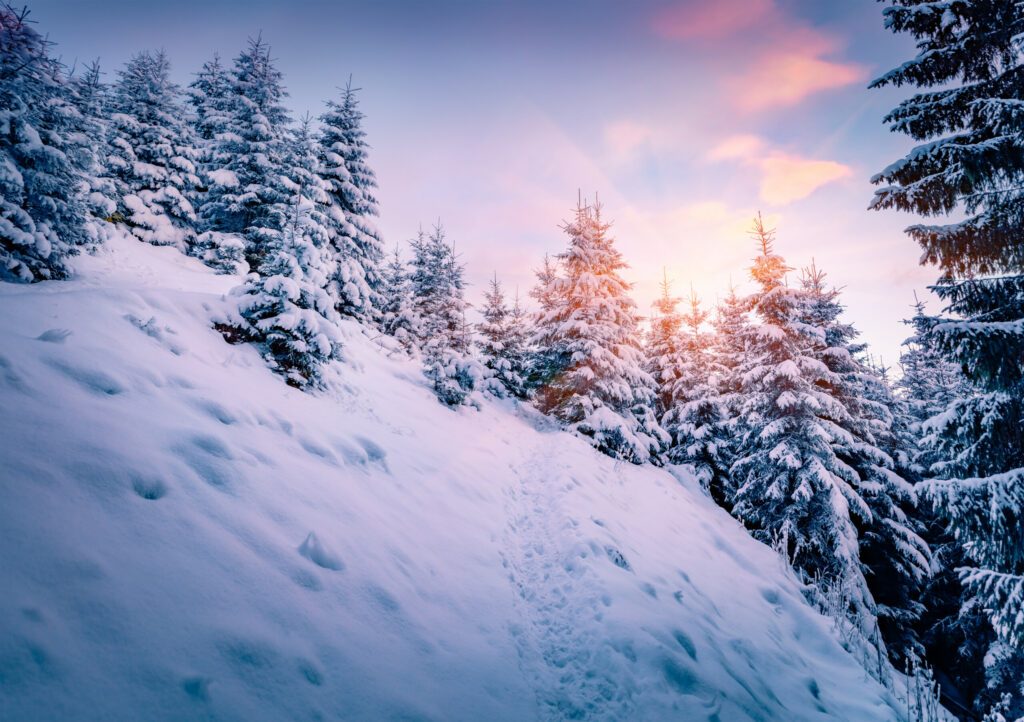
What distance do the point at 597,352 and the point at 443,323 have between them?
7268 millimetres

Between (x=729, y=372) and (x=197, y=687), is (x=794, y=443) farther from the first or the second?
(x=197, y=687)

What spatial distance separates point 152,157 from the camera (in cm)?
1989

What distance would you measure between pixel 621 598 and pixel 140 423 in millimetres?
5735

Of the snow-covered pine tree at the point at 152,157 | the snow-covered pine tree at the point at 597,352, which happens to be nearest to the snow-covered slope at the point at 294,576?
the snow-covered pine tree at the point at 597,352

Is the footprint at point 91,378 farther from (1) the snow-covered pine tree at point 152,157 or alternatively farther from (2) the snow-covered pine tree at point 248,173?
(1) the snow-covered pine tree at point 152,157

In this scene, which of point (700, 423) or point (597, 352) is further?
point (700, 423)

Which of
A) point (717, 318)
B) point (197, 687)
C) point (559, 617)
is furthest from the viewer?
point (717, 318)

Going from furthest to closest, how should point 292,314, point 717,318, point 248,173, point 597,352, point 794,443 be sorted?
point 717,318
point 248,173
point 597,352
point 794,443
point 292,314

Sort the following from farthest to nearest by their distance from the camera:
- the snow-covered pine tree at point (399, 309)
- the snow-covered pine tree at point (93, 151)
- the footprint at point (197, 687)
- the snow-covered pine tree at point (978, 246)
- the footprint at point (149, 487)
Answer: the snow-covered pine tree at point (399, 309), the snow-covered pine tree at point (93, 151), the snow-covered pine tree at point (978, 246), the footprint at point (149, 487), the footprint at point (197, 687)

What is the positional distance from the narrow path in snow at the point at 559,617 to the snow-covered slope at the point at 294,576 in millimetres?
32

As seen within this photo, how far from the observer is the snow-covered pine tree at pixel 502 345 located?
829 inches

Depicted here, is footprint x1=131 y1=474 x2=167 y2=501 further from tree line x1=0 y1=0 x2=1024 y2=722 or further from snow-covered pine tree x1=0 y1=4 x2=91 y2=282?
snow-covered pine tree x1=0 y1=4 x2=91 y2=282

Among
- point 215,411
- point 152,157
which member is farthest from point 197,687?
point 152,157

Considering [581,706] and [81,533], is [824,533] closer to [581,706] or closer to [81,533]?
[581,706]
